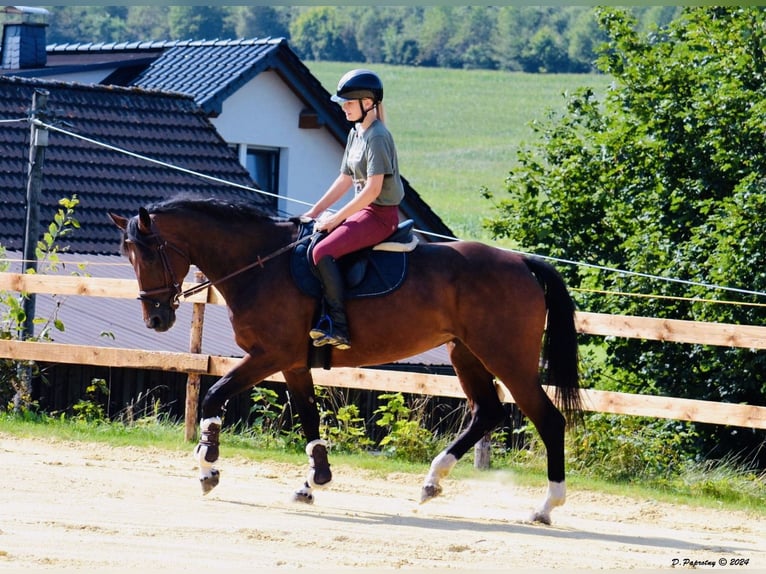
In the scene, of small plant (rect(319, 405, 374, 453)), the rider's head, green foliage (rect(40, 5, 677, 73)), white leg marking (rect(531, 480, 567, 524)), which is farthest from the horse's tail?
green foliage (rect(40, 5, 677, 73))

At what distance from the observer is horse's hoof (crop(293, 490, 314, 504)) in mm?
7117

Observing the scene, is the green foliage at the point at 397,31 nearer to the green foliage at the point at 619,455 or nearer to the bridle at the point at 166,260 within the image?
the green foliage at the point at 619,455

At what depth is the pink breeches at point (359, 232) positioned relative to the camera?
6.94m

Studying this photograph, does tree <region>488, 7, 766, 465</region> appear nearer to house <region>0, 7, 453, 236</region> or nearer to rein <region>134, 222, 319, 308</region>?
house <region>0, 7, 453, 236</region>

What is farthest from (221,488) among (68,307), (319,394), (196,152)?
(196,152)

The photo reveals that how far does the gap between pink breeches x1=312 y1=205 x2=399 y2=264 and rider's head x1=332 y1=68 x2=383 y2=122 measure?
0.57 metres

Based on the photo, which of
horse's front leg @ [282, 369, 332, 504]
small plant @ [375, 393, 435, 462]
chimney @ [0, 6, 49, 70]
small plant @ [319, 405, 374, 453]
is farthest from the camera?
chimney @ [0, 6, 49, 70]

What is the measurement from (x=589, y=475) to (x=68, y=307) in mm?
7554

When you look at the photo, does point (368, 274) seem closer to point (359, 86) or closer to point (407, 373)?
point (359, 86)

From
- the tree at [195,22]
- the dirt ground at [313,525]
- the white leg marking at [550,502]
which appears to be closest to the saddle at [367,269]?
the dirt ground at [313,525]

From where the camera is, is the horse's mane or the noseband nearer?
the noseband

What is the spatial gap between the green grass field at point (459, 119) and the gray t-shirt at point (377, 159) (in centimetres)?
4525

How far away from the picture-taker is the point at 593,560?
570 centimetres

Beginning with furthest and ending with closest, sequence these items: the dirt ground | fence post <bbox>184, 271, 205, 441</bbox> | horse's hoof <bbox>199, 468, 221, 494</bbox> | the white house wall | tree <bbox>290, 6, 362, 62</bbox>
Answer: tree <bbox>290, 6, 362, 62</bbox> → the white house wall → fence post <bbox>184, 271, 205, 441</bbox> → horse's hoof <bbox>199, 468, 221, 494</bbox> → the dirt ground
